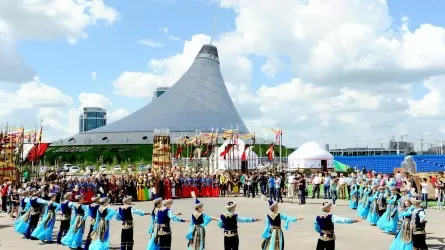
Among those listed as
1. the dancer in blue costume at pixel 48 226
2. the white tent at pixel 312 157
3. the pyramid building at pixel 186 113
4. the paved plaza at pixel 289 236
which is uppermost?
the pyramid building at pixel 186 113

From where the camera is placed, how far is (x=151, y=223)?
11.1 m

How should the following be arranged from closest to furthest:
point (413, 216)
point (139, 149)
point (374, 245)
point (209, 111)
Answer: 1. point (413, 216)
2. point (374, 245)
3. point (139, 149)
4. point (209, 111)

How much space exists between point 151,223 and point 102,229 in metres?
1.22

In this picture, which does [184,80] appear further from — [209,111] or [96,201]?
[96,201]

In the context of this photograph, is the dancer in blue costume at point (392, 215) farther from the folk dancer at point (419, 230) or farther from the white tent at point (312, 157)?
the white tent at point (312, 157)

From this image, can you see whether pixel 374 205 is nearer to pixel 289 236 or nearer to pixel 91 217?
pixel 289 236

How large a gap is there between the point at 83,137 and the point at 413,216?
11349cm

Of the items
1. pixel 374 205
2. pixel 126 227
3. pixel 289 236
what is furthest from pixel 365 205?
pixel 126 227

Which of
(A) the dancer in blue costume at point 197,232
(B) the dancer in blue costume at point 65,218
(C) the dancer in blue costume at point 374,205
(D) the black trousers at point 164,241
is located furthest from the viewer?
(C) the dancer in blue costume at point 374,205

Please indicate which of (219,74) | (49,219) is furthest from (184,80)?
(49,219)

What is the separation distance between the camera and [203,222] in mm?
10016

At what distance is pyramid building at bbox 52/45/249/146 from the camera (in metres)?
114

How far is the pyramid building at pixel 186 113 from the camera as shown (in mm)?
113938

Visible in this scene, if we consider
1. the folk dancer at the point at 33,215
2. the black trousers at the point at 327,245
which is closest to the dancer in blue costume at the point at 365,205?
the black trousers at the point at 327,245
